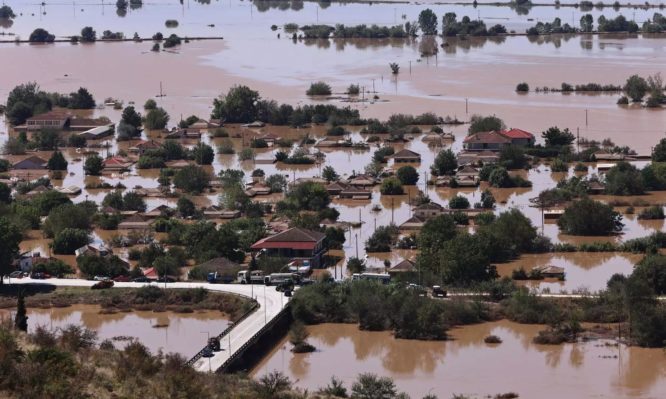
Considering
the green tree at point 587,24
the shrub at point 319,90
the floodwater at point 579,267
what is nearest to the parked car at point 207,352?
the floodwater at point 579,267

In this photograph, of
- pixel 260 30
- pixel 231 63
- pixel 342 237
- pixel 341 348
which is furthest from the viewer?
pixel 260 30

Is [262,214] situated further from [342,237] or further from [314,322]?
[314,322]

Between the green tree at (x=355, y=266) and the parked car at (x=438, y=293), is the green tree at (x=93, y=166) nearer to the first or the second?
the green tree at (x=355, y=266)

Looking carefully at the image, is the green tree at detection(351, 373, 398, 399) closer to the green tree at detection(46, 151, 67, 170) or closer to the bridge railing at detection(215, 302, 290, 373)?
the bridge railing at detection(215, 302, 290, 373)

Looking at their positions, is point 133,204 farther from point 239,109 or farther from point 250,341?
point 239,109

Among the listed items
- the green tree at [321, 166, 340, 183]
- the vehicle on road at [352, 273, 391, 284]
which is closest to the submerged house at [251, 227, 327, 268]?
the vehicle on road at [352, 273, 391, 284]

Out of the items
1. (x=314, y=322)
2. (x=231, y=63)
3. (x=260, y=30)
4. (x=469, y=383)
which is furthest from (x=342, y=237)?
(x=260, y=30)
